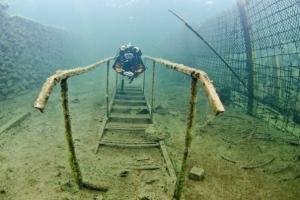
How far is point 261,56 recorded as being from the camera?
22.7 feet

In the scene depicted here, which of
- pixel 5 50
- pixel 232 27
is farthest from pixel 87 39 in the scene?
pixel 232 27

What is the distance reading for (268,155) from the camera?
529 cm

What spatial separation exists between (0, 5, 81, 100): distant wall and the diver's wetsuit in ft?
11.3

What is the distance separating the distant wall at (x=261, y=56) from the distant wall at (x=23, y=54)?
20.1ft

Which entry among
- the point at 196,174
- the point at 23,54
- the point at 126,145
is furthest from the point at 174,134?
the point at 23,54

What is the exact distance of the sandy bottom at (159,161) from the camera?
391 centimetres

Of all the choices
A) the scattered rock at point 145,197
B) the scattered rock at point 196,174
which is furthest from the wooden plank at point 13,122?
the scattered rock at point 196,174

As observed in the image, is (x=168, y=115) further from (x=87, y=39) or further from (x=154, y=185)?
(x=87, y=39)

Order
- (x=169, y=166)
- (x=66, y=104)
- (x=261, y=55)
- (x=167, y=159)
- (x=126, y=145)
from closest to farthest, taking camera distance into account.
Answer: (x=66, y=104) → (x=169, y=166) → (x=167, y=159) → (x=126, y=145) → (x=261, y=55)

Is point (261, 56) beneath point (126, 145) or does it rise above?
above

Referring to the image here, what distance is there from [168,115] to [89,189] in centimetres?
421

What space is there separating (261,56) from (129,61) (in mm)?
3382

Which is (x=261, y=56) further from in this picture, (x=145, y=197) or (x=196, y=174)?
(x=145, y=197)

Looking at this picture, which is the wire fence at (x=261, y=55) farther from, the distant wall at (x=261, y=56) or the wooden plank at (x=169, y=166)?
the wooden plank at (x=169, y=166)
